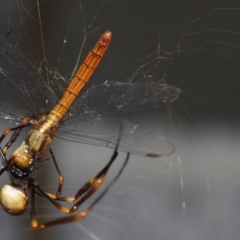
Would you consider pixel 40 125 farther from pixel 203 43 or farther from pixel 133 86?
pixel 203 43

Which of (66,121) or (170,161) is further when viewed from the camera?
(170,161)

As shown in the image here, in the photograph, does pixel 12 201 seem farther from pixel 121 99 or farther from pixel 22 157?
pixel 121 99

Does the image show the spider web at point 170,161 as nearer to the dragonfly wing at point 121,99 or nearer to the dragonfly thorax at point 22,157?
the dragonfly wing at point 121,99

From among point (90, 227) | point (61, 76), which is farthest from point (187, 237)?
point (61, 76)

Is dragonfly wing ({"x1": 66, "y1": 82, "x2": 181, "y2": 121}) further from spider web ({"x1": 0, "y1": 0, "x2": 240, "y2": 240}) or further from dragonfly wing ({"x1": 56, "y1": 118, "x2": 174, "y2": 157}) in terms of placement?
spider web ({"x1": 0, "y1": 0, "x2": 240, "y2": 240})

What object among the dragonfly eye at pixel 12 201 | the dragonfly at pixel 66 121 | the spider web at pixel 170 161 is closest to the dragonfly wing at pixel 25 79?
the dragonfly at pixel 66 121

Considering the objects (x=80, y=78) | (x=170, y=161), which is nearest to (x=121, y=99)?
(x=80, y=78)
